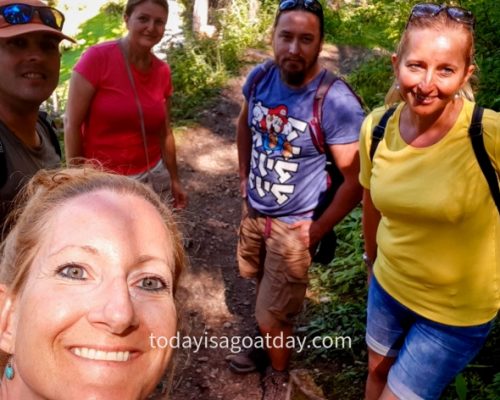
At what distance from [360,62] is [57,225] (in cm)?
1078

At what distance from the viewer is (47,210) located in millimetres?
1680

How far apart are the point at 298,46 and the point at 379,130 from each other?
3.47 ft

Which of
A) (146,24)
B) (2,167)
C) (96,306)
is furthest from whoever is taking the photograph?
(146,24)

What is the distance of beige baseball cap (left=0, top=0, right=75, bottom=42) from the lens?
2.98 meters

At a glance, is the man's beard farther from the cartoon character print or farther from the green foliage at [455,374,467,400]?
the green foliage at [455,374,467,400]

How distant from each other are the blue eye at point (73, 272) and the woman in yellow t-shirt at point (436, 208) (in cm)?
164

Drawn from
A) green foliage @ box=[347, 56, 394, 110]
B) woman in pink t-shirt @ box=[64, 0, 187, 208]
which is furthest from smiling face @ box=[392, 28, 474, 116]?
green foliage @ box=[347, 56, 394, 110]

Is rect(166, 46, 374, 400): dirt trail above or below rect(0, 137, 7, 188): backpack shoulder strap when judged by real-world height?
below

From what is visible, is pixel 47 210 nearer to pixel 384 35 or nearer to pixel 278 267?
pixel 278 267

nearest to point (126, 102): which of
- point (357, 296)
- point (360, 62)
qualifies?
point (357, 296)

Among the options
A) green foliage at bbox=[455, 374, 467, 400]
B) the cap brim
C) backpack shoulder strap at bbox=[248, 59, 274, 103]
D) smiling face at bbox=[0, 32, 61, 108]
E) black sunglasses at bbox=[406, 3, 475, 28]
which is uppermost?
black sunglasses at bbox=[406, 3, 475, 28]

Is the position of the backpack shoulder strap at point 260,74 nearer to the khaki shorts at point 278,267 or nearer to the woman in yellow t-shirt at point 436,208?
the khaki shorts at point 278,267

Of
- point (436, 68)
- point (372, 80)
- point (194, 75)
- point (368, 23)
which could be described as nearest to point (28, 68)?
point (436, 68)

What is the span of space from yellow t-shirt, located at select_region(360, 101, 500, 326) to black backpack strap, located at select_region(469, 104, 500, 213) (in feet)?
0.06
